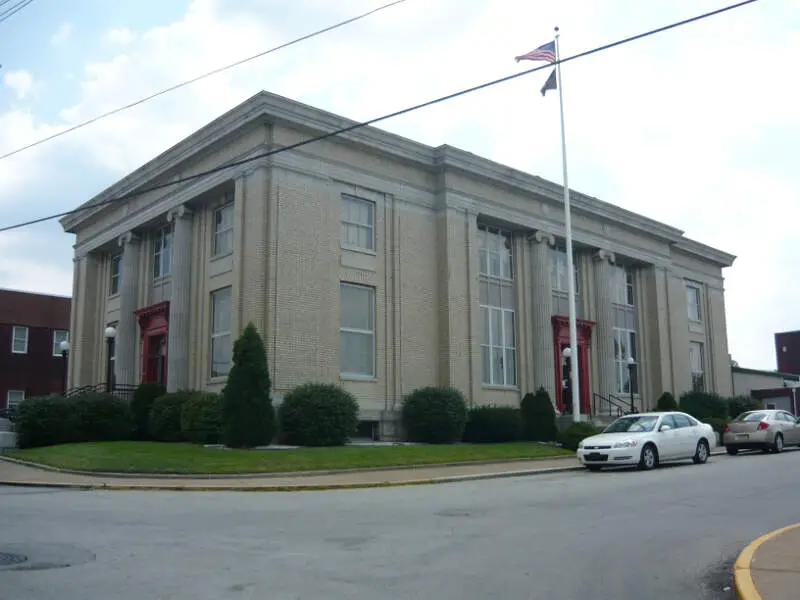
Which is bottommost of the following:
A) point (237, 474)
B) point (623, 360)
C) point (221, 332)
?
point (237, 474)

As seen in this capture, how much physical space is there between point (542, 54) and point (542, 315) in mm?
11639

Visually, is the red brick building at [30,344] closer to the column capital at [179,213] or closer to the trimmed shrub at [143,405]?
the column capital at [179,213]

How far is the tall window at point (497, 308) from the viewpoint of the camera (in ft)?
109

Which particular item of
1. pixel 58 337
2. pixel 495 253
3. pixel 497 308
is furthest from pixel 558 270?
pixel 58 337

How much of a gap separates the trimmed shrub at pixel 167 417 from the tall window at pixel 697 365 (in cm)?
2955

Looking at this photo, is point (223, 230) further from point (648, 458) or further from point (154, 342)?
point (648, 458)

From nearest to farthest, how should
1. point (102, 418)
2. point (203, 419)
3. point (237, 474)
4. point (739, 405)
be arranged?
point (237, 474)
point (203, 419)
point (102, 418)
point (739, 405)

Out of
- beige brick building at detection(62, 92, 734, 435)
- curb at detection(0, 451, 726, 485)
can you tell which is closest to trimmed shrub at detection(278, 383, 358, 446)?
beige brick building at detection(62, 92, 734, 435)

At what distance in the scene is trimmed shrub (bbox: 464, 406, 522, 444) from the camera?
98.3 feet

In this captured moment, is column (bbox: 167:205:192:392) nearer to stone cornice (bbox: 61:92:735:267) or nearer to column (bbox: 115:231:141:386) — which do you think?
stone cornice (bbox: 61:92:735:267)

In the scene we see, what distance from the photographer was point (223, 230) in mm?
29781

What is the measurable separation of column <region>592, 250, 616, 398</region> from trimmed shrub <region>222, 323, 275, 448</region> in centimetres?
1877

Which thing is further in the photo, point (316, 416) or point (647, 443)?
point (316, 416)

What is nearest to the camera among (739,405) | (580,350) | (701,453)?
(701,453)
